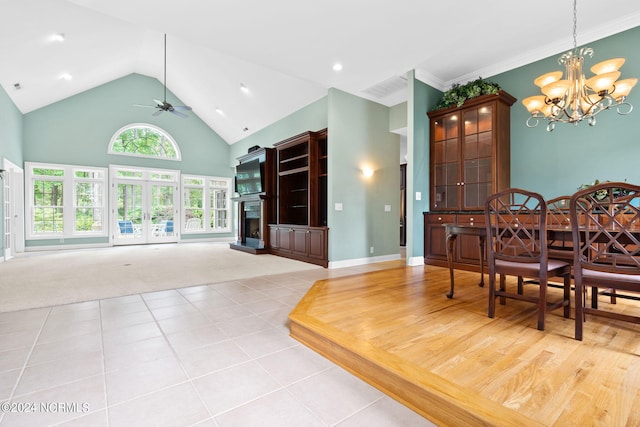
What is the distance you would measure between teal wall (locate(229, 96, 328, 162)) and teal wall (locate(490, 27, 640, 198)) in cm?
314

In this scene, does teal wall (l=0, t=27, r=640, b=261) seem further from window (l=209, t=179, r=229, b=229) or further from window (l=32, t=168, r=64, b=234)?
window (l=209, t=179, r=229, b=229)

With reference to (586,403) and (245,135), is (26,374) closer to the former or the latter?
(586,403)

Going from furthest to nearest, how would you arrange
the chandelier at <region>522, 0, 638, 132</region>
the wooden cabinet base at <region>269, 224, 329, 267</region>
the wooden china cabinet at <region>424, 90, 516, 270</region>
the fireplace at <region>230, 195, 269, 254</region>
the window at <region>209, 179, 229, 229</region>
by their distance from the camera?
1. the window at <region>209, 179, 229, 229</region>
2. the fireplace at <region>230, 195, 269, 254</region>
3. the wooden cabinet base at <region>269, 224, 329, 267</region>
4. the wooden china cabinet at <region>424, 90, 516, 270</region>
5. the chandelier at <region>522, 0, 638, 132</region>

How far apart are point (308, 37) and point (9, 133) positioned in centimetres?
710

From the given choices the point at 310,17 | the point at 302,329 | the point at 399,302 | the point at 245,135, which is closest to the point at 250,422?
the point at 302,329

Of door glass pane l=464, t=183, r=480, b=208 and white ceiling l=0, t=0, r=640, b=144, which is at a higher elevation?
white ceiling l=0, t=0, r=640, b=144

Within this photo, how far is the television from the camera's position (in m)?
7.16

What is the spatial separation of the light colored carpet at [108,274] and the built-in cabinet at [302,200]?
36cm

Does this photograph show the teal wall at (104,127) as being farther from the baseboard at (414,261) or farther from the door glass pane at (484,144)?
the door glass pane at (484,144)

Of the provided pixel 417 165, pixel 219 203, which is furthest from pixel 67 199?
pixel 417 165

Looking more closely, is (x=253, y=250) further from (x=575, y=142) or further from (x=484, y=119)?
(x=575, y=142)

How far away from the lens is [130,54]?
7359 millimetres

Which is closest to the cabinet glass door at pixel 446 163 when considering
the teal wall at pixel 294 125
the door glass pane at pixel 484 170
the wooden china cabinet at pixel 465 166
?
the wooden china cabinet at pixel 465 166

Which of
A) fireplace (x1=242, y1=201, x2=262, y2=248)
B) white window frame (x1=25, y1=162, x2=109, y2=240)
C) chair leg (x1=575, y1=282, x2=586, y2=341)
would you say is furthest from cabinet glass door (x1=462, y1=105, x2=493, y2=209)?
white window frame (x1=25, y1=162, x2=109, y2=240)
